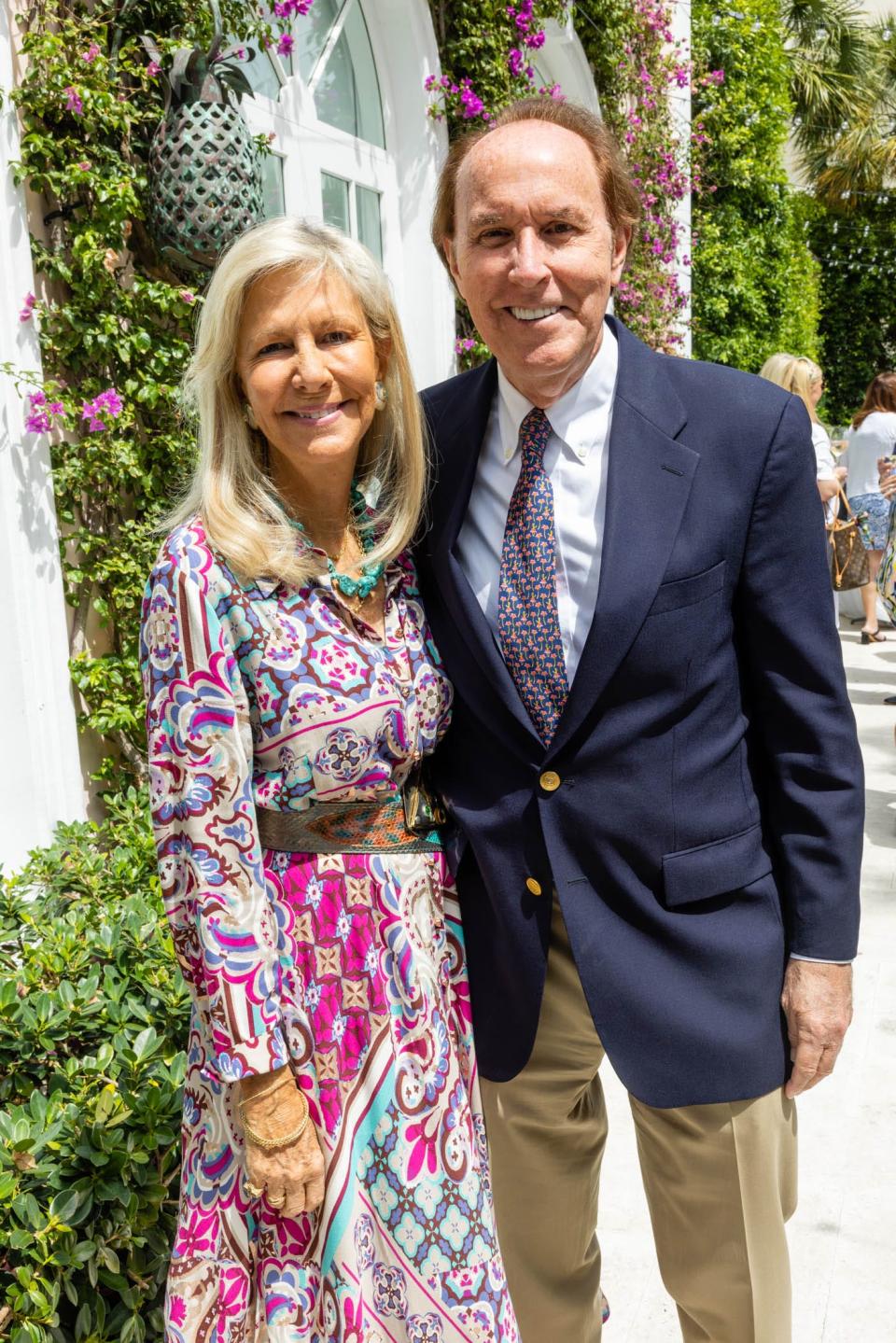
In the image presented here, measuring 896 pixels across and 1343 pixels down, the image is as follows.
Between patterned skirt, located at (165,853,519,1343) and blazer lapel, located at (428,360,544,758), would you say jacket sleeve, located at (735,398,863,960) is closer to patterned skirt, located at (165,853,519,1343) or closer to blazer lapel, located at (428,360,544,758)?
blazer lapel, located at (428,360,544,758)

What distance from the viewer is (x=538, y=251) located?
5.50ft

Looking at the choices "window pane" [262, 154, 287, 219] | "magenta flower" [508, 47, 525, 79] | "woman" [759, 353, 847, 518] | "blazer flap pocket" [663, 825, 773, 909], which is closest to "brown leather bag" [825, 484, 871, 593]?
"woman" [759, 353, 847, 518]

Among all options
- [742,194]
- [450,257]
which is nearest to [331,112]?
[450,257]

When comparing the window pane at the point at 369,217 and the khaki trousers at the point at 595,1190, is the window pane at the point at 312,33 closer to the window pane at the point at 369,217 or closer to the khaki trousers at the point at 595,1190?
the window pane at the point at 369,217

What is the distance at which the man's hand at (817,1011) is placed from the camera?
5.58 ft

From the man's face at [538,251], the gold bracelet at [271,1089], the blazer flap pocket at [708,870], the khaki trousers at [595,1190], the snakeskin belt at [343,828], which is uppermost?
the man's face at [538,251]

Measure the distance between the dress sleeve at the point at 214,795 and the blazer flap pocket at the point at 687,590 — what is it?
1.90ft

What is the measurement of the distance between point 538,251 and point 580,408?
0.76 ft

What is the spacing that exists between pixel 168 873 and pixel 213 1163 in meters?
0.42

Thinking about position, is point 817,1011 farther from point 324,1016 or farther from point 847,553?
point 847,553

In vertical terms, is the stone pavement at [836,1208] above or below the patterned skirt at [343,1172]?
below

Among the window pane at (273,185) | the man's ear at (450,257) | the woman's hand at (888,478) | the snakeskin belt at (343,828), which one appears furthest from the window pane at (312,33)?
the snakeskin belt at (343,828)

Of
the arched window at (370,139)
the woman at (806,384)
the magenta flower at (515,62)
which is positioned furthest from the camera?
the woman at (806,384)

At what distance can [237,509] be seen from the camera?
160 cm
